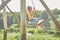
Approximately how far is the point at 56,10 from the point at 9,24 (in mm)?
1045

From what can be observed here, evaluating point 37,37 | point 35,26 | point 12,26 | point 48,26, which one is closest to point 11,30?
point 12,26

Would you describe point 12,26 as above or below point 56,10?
below

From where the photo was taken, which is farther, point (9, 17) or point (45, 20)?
point (9, 17)

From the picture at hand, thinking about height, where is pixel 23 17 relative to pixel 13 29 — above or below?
above

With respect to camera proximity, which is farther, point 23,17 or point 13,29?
point 13,29

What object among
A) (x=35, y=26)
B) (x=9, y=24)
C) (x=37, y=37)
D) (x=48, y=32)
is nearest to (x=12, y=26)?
(x=9, y=24)

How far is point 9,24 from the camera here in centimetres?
455

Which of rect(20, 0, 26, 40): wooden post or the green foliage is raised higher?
rect(20, 0, 26, 40): wooden post

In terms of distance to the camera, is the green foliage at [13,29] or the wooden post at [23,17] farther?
the green foliage at [13,29]

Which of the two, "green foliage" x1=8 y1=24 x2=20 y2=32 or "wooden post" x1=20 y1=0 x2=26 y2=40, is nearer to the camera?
"wooden post" x1=20 y1=0 x2=26 y2=40

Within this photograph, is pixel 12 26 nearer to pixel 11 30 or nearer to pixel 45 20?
pixel 11 30

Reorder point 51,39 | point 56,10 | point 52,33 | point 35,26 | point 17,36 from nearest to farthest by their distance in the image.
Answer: point 51,39 → point 17,36 → point 52,33 → point 35,26 → point 56,10

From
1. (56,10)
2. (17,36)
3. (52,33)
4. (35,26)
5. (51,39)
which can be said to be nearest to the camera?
(51,39)

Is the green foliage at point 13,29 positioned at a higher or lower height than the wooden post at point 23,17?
lower
